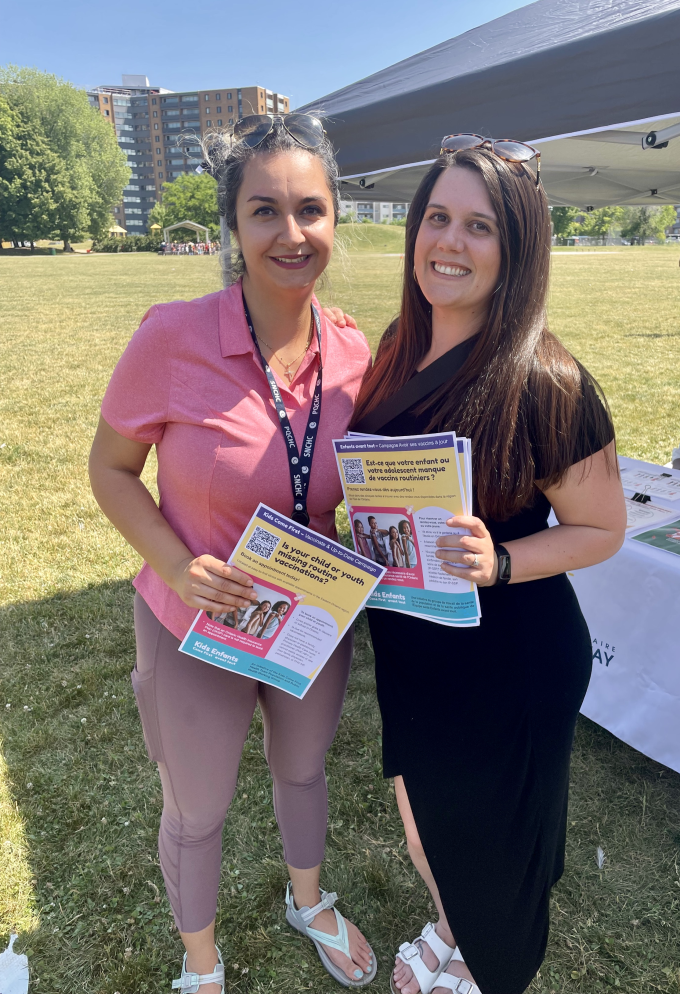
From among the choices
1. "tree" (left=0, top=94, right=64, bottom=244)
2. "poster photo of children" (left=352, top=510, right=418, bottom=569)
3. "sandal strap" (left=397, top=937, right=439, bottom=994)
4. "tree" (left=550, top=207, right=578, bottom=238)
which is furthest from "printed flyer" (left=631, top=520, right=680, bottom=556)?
"tree" (left=550, top=207, right=578, bottom=238)

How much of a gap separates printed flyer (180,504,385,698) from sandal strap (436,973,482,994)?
109 centimetres

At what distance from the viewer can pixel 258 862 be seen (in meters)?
2.31

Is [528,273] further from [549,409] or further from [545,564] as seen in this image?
[545,564]

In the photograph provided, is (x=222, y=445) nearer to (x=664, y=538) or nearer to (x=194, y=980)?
(x=194, y=980)

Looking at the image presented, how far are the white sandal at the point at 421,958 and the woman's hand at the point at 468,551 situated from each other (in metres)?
1.32

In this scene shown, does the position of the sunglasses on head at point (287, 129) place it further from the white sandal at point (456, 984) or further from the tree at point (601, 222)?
the tree at point (601, 222)

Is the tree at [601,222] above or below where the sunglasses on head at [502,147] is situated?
above

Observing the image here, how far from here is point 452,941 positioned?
188cm

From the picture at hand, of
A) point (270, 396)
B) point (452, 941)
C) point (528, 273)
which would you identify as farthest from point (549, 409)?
point (452, 941)

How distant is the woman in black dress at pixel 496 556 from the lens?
129cm

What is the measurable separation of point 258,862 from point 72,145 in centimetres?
7650

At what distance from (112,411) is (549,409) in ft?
3.08

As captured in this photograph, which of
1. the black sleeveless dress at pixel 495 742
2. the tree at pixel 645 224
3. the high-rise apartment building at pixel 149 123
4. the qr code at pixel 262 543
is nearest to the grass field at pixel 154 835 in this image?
the black sleeveless dress at pixel 495 742

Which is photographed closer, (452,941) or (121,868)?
(452,941)
